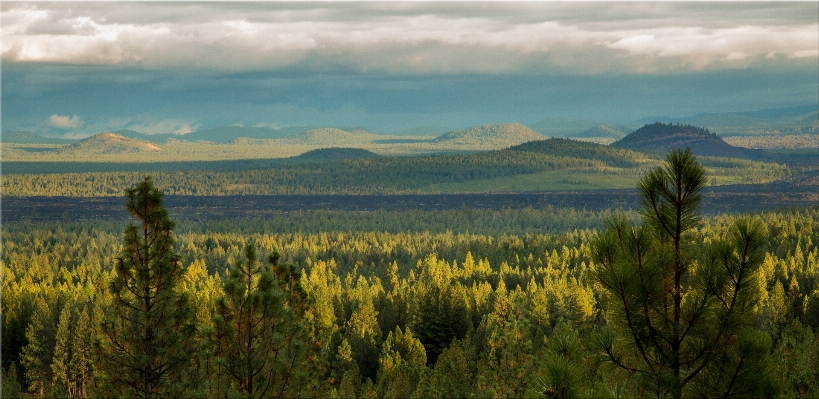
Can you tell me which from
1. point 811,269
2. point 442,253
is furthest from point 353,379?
point 442,253

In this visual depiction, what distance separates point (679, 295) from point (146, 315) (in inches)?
817

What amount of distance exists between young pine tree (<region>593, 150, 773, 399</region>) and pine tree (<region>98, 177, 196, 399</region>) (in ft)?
64.0

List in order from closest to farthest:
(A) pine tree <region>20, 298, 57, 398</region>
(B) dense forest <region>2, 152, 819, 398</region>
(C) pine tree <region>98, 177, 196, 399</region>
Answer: (B) dense forest <region>2, 152, 819, 398</region> → (C) pine tree <region>98, 177, 196, 399</region> → (A) pine tree <region>20, 298, 57, 398</region>

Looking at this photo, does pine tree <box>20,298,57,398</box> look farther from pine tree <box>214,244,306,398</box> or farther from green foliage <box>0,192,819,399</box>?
pine tree <box>214,244,306,398</box>

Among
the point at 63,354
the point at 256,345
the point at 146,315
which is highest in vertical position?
the point at 146,315

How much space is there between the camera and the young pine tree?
16.6 m

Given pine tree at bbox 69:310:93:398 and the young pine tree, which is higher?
the young pine tree

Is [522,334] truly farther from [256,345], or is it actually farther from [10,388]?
[10,388]

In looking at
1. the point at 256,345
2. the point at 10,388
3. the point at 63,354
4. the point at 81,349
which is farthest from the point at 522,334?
Result: the point at 63,354

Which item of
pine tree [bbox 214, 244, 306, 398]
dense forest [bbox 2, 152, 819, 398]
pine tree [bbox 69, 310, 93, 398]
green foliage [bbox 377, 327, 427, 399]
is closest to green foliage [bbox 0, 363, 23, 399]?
dense forest [bbox 2, 152, 819, 398]

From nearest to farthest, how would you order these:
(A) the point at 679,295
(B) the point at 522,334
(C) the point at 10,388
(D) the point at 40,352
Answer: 1. (A) the point at 679,295
2. (B) the point at 522,334
3. (C) the point at 10,388
4. (D) the point at 40,352

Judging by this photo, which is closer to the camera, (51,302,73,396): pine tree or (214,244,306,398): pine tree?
(214,244,306,398): pine tree

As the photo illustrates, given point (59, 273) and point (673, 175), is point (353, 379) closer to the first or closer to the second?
point (673, 175)

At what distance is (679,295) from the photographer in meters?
17.5
